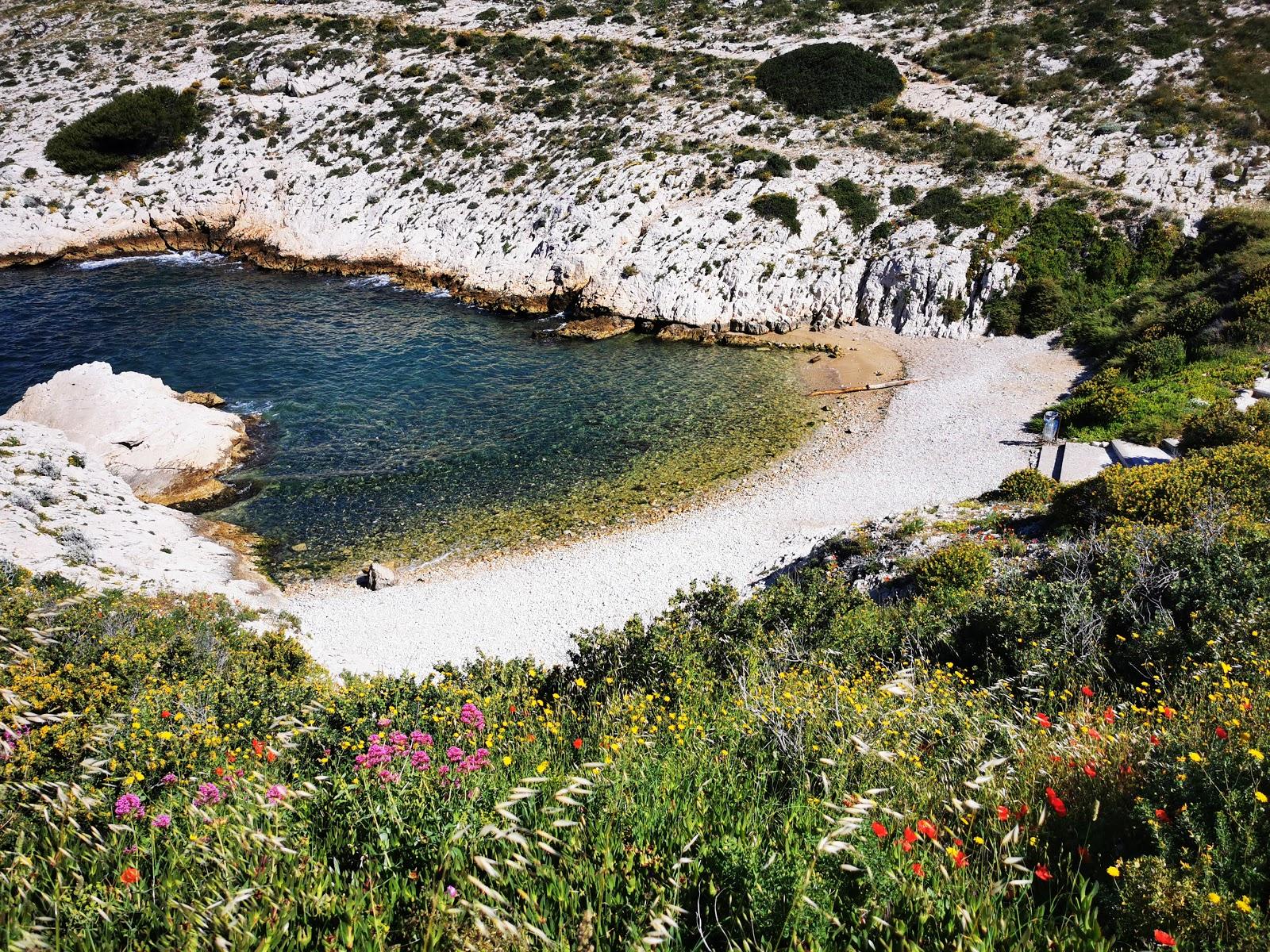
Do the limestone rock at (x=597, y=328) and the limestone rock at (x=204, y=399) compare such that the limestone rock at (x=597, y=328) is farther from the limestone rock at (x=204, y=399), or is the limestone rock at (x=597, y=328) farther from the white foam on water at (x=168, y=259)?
the white foam on water at (x=168, y=259)

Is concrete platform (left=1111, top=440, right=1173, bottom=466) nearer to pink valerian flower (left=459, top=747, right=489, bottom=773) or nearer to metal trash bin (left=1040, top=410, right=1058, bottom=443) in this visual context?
metal trash bin (left=1040, top=410, right=1058, bottom=443)

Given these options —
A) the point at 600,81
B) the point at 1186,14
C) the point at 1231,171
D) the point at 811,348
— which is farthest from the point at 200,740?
the point at 1186,14

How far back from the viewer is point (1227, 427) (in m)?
17.6

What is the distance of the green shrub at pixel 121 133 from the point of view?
50406 mm

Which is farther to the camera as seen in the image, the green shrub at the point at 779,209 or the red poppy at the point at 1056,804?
the green shrub at the point at 779,209

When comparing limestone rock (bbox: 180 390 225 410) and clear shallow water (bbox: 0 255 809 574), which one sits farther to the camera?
limestone rock (bbox: 180 390 225 410)

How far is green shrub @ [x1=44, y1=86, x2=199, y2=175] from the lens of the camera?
165 ft

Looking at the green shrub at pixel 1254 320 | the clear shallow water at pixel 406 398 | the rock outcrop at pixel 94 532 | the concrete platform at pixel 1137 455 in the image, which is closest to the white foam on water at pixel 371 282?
the clear shallow water at pixel 406 398

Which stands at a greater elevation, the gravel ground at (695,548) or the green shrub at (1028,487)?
the green shrub at (1028,487)

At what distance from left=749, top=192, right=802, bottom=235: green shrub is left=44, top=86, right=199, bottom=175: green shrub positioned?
44.2 meters

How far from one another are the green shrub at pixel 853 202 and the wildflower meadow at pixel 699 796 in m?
32.2

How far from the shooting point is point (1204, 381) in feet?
74.9

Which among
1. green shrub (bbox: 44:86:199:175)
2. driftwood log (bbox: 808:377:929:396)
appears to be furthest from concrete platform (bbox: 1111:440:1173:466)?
green shrub (bbox: 44:86:199:175)

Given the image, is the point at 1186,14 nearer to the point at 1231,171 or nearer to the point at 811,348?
the point at 1231,171
